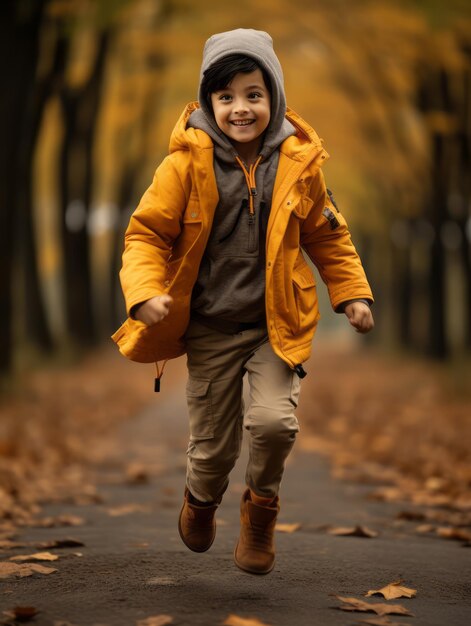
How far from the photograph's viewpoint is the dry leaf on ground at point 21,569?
4262 millimetres

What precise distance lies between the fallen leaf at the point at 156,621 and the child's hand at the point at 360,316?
4.75 ft

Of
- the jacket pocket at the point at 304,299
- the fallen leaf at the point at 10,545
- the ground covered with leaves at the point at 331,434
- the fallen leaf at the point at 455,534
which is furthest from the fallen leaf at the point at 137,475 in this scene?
the jacket pocket at the point at 304,299

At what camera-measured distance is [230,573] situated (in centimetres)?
441

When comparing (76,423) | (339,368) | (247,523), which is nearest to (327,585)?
(247,523)

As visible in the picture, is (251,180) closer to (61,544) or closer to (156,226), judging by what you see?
(156,226)

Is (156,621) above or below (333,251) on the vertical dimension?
below

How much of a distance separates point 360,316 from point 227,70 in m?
1.16

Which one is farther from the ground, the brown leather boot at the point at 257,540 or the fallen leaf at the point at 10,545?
the brown leather boot at the point at 257,540

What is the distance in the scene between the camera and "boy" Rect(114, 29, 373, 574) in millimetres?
4176

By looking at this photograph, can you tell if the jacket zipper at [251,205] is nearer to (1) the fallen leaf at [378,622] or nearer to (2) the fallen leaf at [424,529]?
(1) the fallen leaf at [378,622]

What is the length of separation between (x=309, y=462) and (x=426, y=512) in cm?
280

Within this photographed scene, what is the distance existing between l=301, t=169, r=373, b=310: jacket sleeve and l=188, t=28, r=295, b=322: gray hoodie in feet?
0.84

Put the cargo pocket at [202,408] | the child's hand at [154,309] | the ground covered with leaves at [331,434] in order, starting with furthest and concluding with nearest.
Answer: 1. the ground covered with leaves at [331,434]
2. the cargo pocket at [202,408]
3. the child's hand at [154,309]

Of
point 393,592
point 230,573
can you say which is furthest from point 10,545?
point 393,592
